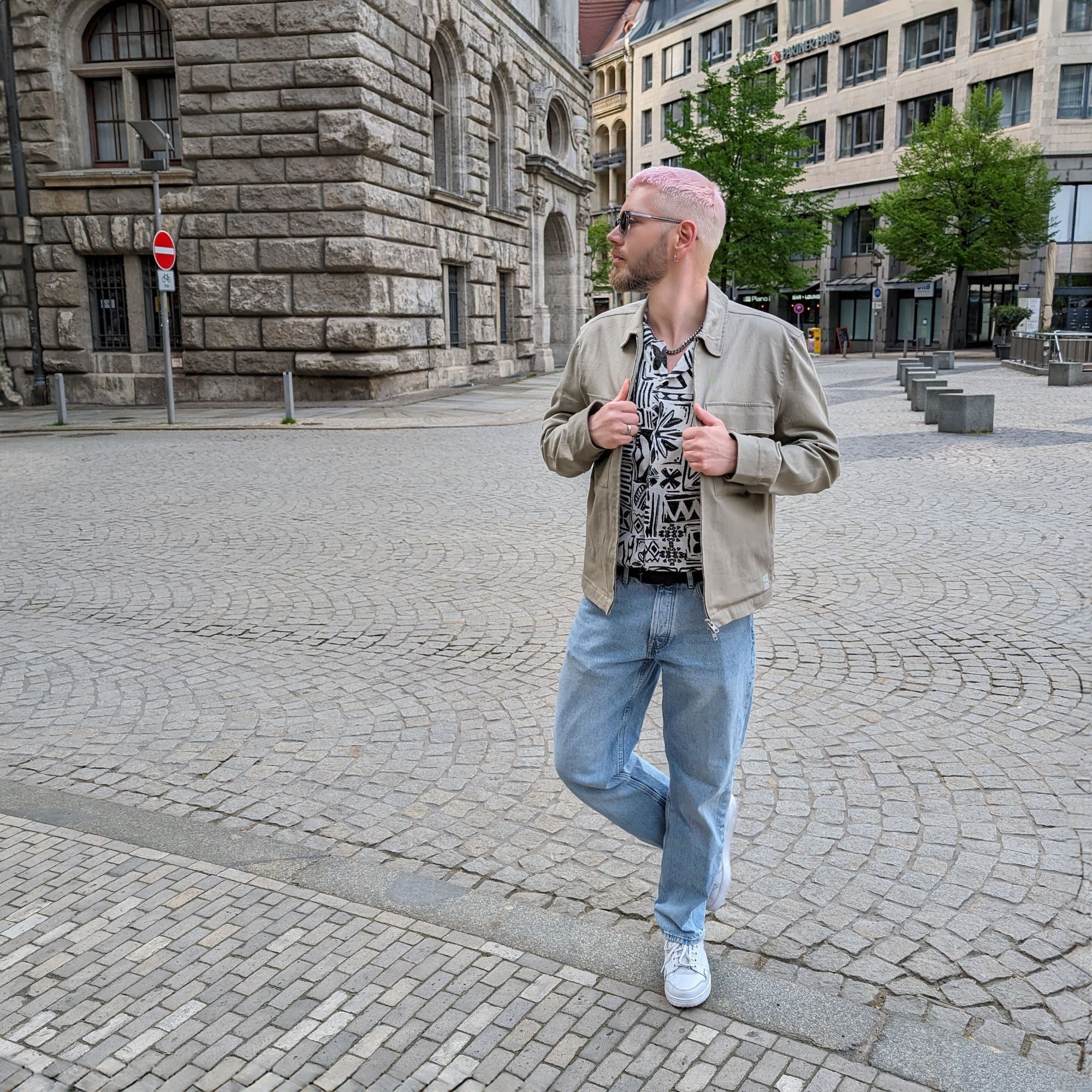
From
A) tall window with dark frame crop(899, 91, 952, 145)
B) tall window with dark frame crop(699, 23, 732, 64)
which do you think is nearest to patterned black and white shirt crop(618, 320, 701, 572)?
tall window with dark frame crop(899, 91, 952, 145)

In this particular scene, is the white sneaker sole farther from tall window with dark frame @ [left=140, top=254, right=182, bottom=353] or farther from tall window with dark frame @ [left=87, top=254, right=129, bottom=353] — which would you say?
tall window with dark frame @ [left=87, top=254, right=129, bottom=353]

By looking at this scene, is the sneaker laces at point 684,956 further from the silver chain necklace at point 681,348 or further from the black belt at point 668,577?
the silver chain necklace at point 681,348

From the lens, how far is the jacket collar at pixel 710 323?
8.77 feet

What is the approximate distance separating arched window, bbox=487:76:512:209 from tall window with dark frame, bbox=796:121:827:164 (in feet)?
97.5

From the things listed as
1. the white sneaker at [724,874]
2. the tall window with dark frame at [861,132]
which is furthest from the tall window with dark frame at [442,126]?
the tall window with dark frame at [861,132]

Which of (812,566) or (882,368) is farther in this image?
(882,368)

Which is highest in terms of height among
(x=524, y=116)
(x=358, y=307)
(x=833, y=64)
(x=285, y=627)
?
(x=833, y=64)

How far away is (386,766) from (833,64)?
54.8m

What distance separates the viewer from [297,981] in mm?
2934

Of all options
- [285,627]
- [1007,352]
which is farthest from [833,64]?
[285,627]

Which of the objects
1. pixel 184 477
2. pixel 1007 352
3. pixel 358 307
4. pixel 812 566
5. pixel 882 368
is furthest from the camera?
pixel 1007 352

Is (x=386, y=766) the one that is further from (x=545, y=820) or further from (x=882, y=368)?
(x=882, y=368)

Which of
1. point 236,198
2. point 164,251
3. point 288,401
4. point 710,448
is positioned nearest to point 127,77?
point 236,198

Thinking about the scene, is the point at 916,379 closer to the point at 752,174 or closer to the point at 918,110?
the point at 752,174
